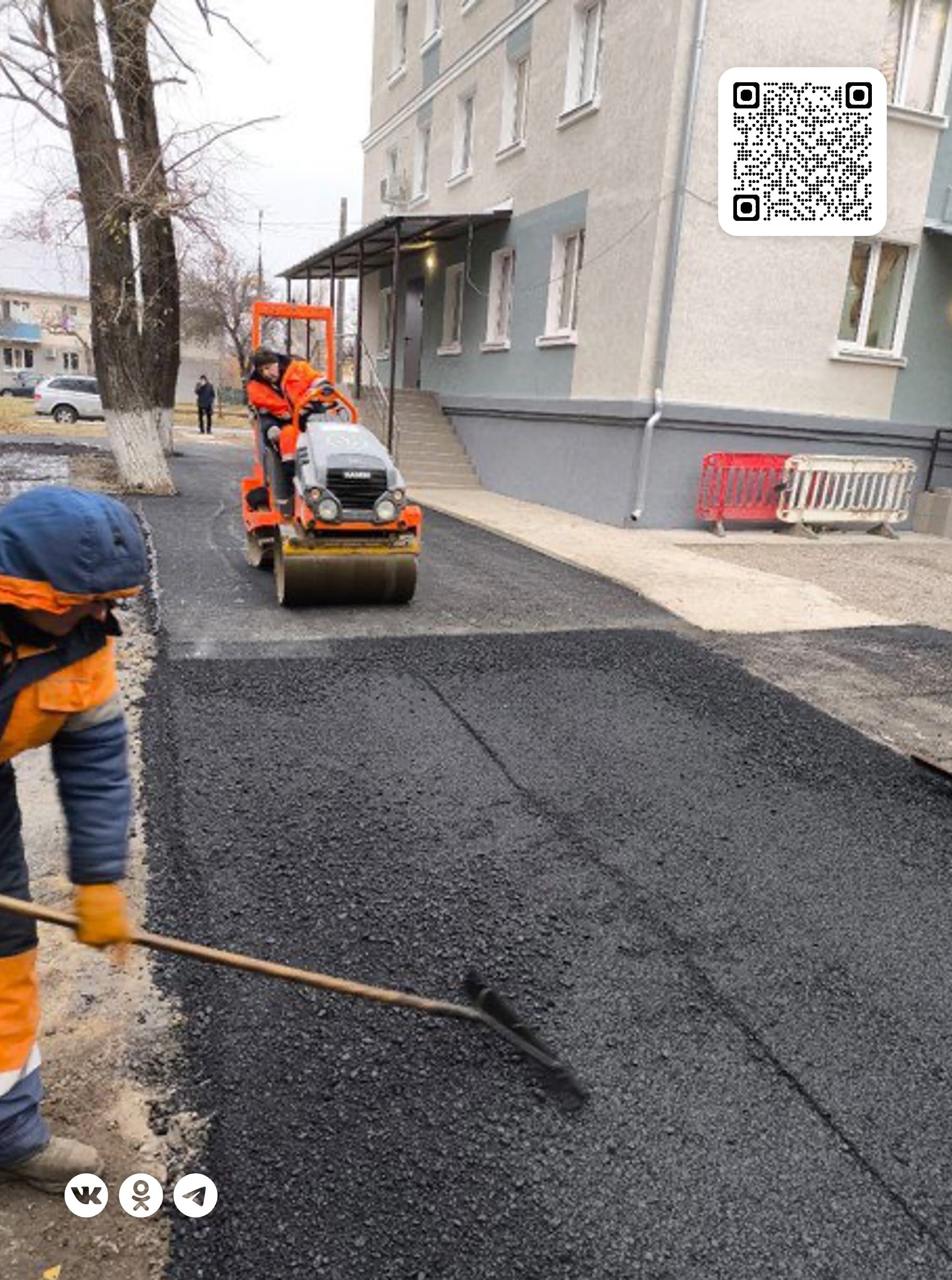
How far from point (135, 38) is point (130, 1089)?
13649 millimetres

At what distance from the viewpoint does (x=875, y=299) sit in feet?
42.6

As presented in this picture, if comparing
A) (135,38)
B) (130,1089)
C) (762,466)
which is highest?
(135,38)

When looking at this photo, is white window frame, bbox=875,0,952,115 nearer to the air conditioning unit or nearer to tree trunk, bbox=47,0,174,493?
tree trunk, bbox=47,0,174,493

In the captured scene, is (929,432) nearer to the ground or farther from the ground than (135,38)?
nearer to the ground

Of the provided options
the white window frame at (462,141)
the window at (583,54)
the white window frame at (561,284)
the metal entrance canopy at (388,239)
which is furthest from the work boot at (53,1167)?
Answer: the white window frame at (462,141)

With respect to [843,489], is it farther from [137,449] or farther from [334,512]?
[137,449]

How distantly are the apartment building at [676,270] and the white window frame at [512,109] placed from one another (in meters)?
0.04

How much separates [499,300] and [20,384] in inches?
1857

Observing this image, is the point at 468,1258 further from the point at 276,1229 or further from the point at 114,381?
the point at 114,381

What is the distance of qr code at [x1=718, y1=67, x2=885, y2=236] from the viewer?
10086 millimetres

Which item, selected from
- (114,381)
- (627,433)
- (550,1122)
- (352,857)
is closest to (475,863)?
(352,857)

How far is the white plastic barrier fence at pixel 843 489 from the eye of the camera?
12133 millimetres

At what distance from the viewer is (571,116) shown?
13.5 metres

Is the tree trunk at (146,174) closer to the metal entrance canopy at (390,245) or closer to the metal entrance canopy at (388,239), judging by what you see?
the metal entrance canopy at (390,245)
